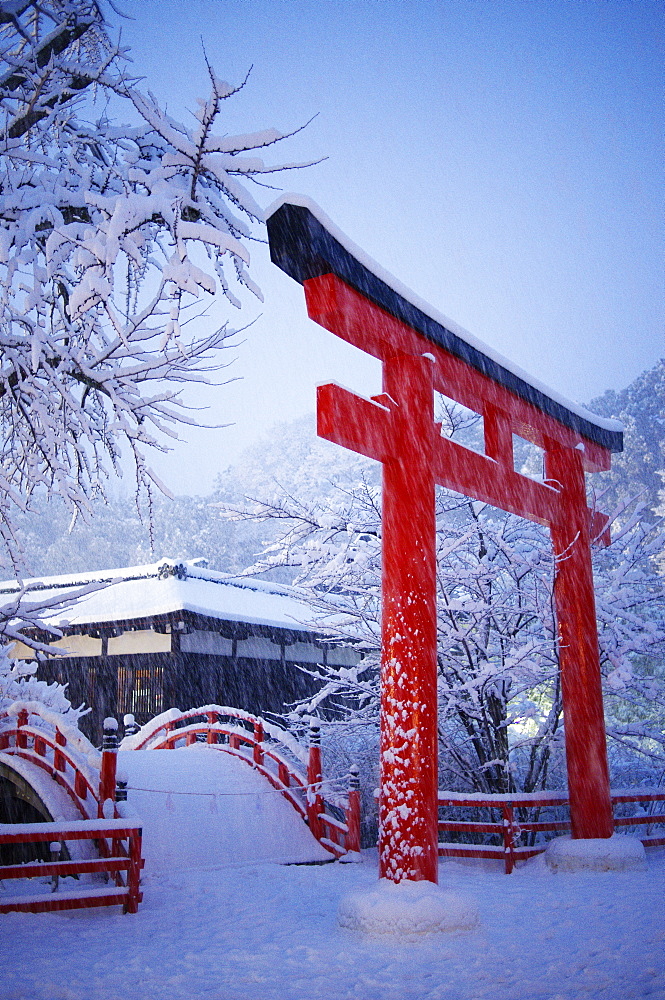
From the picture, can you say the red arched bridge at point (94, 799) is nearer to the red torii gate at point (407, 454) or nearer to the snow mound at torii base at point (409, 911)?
the snow mound at torii base at point (409, 911)

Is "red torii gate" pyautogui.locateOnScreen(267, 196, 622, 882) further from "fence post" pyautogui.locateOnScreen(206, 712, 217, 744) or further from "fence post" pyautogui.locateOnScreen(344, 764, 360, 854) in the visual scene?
"fence post" pyautogui.locateOnScreen(206, 712, 217, 744)

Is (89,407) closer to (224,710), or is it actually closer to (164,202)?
(164,202)

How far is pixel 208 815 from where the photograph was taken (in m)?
9.77

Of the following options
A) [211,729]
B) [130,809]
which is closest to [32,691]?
[211,729]

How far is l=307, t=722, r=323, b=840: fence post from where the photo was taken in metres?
10.0

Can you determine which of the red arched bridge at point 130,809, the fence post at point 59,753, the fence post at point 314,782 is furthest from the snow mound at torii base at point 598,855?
the fence post at point 59,753

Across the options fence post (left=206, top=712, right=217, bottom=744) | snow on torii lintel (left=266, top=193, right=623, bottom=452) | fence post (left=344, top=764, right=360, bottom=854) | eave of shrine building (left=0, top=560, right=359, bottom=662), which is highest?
snow on torii lintel (left=266, top=193, right=623, bottom=452)

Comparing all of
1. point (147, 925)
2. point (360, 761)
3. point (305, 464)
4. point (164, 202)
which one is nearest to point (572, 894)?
point (147, 925)

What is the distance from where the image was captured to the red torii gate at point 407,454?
5266 mm

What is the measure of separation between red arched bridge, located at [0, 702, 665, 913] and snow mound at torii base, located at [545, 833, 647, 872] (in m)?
0.69

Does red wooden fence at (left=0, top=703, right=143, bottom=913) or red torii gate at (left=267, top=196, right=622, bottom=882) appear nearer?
red torii gate at (left=267, top=196, right=622, bottom=882)

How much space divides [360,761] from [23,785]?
450 centimetres

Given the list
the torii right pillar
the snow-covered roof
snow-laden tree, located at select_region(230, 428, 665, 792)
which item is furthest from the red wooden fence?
the snow-covered roof

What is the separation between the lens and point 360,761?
11133 mm
